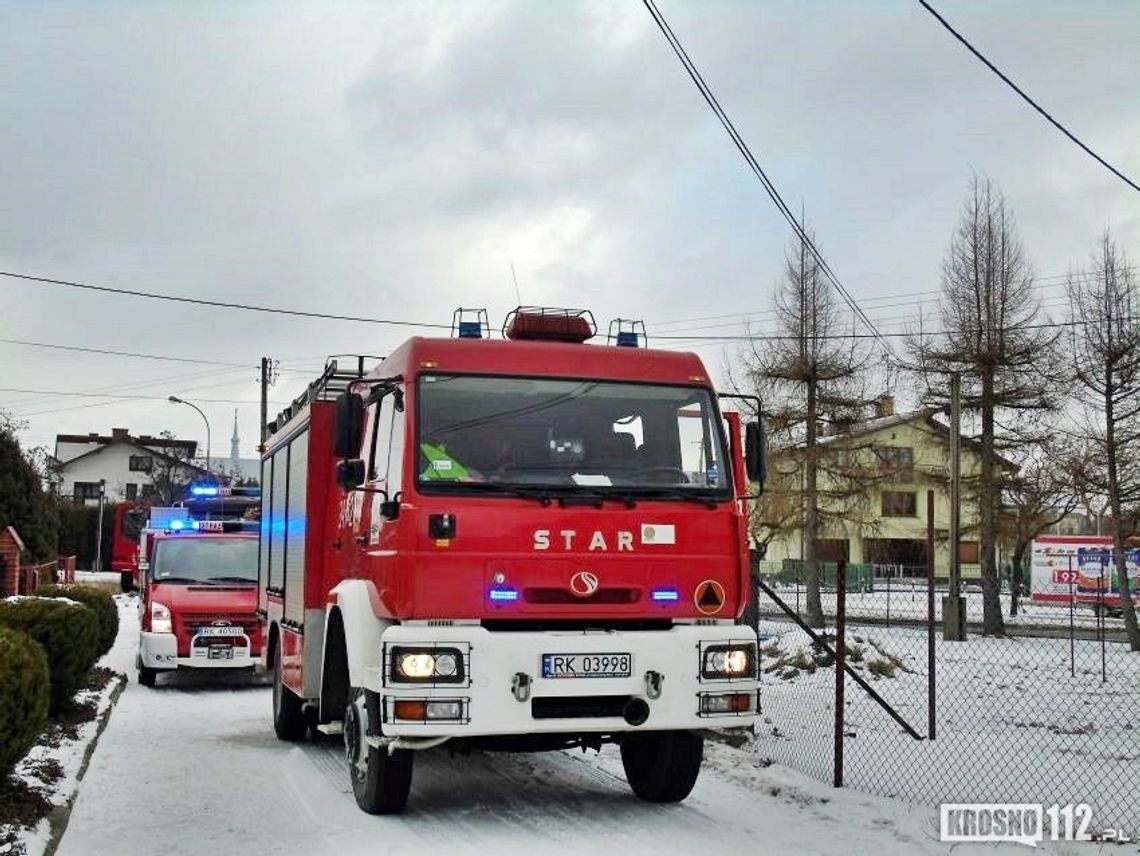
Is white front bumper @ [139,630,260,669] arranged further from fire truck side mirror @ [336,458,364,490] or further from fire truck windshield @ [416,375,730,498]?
fire truck windshield @ [416,375,730,498]

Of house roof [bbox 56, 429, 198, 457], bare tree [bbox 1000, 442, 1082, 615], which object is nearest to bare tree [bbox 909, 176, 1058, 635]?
bare tree [bbox 1000, 442, 1082, 615]

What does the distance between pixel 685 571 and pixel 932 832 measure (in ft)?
6.66

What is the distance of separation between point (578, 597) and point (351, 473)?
65.9 inches

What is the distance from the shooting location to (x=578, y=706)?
6.84 meters

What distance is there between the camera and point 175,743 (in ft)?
34.8

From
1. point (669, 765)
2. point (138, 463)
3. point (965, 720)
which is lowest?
point (965, 720)

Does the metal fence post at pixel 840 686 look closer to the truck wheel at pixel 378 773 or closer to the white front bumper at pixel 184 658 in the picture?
the truck wheel at pixel 378 773

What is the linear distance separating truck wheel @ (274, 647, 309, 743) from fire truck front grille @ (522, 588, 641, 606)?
4.37m

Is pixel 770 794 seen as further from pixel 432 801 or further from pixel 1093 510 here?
pixel 1093 510

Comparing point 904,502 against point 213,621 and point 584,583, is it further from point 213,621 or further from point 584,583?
point 584,583

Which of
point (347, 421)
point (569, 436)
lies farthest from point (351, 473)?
point (569, 436)

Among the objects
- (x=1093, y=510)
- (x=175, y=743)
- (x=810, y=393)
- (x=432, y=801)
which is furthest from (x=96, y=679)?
(x=1093, y=510)

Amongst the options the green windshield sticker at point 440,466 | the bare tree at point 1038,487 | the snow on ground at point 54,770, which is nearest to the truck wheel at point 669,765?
the green windshield sticker at point 440,466

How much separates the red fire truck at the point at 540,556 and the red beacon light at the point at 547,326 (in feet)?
0.61
